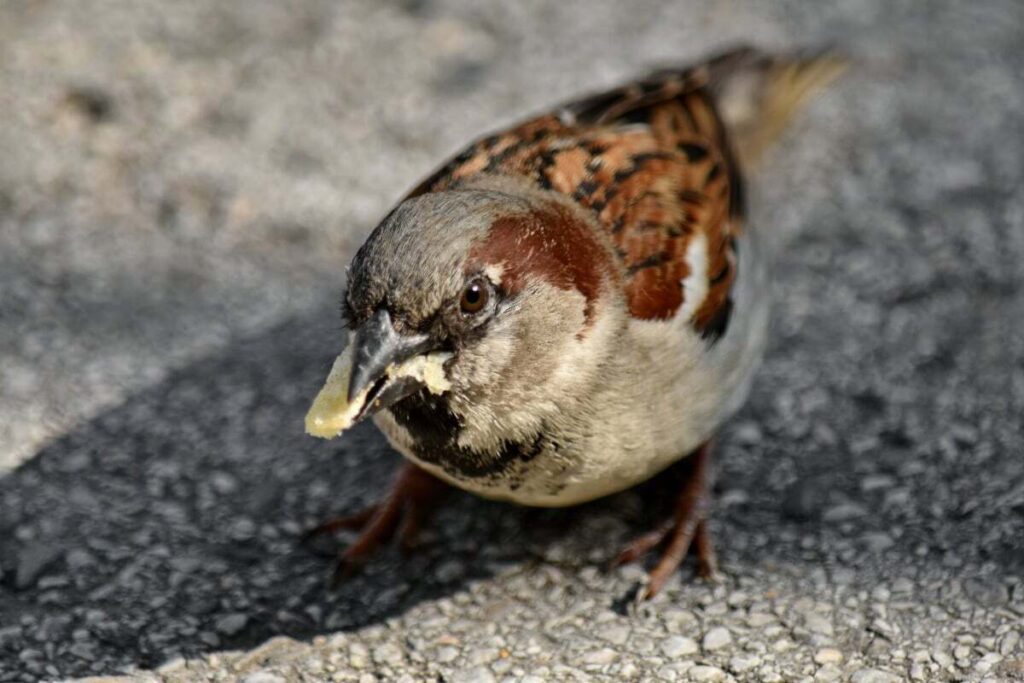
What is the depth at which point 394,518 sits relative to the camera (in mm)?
3439

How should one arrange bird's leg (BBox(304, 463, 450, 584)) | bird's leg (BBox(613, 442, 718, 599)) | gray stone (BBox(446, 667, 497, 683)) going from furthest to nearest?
bird's leg (BBox(304, 463, 450, 584)) → bird's leg (BBox(613, 442, 718, 599)) → gray stone (BBox(446, 667, 497, 683))

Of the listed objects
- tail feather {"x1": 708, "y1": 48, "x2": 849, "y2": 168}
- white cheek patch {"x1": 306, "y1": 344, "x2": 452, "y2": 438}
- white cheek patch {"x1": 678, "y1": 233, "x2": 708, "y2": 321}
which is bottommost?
white cheek patch {"x1": 306, "y1": 344, "x2": 452, "y2": 438}

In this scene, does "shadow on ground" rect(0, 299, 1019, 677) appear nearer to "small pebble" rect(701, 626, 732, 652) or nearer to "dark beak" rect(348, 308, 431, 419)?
"small pebble" rect(701, 626, 732, 652)

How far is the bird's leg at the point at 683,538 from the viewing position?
327 centimetres

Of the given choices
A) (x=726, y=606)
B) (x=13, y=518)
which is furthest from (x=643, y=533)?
(x=13, y=518)

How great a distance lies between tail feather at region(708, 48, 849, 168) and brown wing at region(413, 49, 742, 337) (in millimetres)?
511

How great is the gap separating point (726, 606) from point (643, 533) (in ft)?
1.11

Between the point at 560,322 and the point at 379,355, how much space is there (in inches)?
17.3

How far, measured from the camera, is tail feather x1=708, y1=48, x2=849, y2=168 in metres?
4.27

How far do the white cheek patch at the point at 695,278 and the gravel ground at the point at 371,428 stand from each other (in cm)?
63

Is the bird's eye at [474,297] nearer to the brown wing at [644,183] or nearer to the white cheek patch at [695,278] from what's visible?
the brown wing at [644,183]

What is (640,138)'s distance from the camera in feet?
11.6

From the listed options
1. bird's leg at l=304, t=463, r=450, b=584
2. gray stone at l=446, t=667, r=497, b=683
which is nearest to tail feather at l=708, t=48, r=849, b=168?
bird's leg at l=304, t=463, r=450, b=584

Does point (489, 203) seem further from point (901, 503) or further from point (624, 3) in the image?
point (624, 3)
